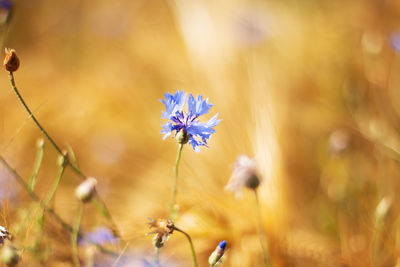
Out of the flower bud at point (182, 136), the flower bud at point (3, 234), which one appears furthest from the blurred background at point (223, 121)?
the flower bud at point (182, 136)

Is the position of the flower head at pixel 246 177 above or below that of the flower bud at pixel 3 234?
above

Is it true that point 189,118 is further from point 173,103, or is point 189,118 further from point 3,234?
point 3,234

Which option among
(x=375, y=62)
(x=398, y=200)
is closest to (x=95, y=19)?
(x=375, y=62)

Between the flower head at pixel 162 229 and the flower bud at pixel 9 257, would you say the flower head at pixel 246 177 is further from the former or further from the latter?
the flower bud at pixel 9 257

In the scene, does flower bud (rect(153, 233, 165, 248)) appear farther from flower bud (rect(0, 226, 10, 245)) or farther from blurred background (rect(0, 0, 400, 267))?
flower bud (rect(0, 226, 10, 245))

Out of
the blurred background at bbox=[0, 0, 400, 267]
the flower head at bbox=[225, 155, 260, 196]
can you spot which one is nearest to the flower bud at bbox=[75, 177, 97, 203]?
the blurred background at bbox=[0, 0, 400, 267]

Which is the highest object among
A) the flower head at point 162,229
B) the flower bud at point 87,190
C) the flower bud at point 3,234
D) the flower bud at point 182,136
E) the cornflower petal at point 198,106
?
the cornflower petal at point 198,106

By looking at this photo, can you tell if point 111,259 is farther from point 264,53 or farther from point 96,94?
point 264,53
